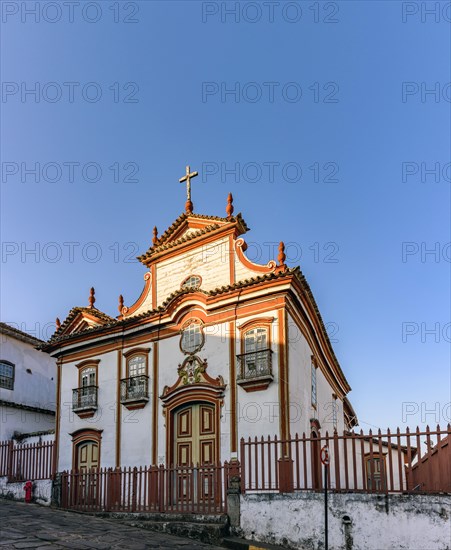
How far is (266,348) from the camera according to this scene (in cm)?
1669

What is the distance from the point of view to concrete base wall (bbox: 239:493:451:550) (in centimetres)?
1077

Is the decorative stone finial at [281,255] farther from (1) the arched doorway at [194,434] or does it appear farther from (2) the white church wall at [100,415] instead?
(2) the white church wall at [100,415]

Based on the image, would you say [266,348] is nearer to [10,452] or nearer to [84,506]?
[84,506]

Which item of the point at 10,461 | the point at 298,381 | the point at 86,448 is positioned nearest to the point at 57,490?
the point at 86,448

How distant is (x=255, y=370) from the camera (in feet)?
54.4

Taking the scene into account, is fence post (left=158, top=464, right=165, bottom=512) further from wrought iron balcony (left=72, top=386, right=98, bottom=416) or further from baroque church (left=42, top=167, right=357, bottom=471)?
wrought iron balcony (left=72, top=386, right=98, bottom=416)

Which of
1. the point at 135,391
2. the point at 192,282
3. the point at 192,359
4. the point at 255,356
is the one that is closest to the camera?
the point at 255,356

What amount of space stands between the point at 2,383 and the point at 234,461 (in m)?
16.0

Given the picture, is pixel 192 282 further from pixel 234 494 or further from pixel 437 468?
pixel 437 468

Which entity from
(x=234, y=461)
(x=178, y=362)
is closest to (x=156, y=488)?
(x=234, y=461)

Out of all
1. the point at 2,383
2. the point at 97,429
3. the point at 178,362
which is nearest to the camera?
the point at 178,362

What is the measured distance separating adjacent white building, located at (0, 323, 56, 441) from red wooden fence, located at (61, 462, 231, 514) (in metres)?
8.11

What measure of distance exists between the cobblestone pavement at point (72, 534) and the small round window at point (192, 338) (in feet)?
17.8

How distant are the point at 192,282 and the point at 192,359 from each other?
2698 mm
